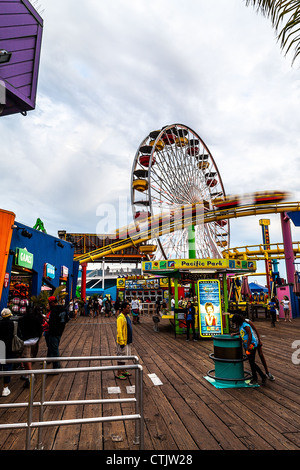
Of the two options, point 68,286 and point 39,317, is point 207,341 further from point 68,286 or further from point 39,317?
point 68,286

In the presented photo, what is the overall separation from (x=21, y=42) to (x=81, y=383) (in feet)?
45.3

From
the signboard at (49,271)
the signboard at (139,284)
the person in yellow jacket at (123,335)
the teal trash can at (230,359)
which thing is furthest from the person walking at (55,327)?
the signboard at (139,284)

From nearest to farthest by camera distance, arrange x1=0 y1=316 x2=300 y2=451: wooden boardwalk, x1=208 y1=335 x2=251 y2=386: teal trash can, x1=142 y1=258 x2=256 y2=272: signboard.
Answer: x1=0 y1=316 x2=300 y2=451: wooden boardwalk → x1=208 y1=335 x2=251 y2=386: teal trash can → x1=142 y1=258 x2=256 y2=272: signboard

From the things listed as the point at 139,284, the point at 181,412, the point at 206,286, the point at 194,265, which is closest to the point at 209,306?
the point at 206,286

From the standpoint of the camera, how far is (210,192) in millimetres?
32656

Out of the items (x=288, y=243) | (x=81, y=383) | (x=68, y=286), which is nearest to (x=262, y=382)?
(x=81, y=383)

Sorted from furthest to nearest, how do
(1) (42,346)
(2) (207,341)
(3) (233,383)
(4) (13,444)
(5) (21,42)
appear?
(5) (21,42) < (2) (207,341) < (1) (42,346) < (3) (233,383) < (4) (13,444)

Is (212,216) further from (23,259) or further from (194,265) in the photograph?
(23,259)

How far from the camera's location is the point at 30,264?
13695 millimetres

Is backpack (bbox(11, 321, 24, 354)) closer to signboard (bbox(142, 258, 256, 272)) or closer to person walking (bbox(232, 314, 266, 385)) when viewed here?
person walking (bbox(232, 314, 266, 385))

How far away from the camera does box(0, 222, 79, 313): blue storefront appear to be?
12.1m

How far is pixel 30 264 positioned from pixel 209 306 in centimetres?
843

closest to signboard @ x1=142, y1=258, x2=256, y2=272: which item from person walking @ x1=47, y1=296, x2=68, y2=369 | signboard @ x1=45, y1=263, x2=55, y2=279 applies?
signboard @ x1=45, y1=263, x2=55, y2=279

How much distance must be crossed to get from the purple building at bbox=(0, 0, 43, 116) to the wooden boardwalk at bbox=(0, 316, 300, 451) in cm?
1084
